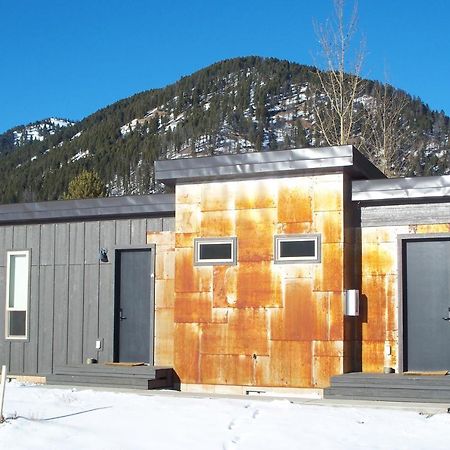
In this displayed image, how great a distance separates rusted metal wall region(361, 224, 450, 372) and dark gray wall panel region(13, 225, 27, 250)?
697 cm

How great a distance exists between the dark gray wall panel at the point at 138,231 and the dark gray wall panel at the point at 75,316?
1.28 m

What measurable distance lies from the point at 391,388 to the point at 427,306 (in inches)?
69.0

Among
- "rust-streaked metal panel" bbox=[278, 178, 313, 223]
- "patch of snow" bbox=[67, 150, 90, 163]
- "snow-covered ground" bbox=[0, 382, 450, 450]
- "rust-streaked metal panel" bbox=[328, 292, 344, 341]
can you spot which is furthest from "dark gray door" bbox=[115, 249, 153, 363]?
"patch of snow" bbox=[67, 150, 90, 163]

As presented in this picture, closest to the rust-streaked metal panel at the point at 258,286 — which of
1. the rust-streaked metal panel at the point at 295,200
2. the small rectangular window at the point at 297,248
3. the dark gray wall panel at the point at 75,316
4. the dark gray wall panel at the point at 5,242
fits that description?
the small rectangular window at the point at 297,248

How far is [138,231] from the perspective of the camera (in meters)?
15.3

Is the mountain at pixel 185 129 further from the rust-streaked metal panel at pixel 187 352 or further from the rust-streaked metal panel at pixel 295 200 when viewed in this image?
the rust-streaked metal panel at pixel 187 352

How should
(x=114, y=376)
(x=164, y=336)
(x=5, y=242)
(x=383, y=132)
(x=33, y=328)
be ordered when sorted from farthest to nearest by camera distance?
(x=383, y=132) → (x=5, y=242) → (x=33, y=328) → (x=164, y=336) → (x=114, y=376)

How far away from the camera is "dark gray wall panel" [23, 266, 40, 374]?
16078mm

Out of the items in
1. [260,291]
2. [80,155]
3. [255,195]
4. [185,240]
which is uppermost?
[80,155]

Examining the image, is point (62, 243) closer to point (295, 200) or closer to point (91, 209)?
point (91, 209)

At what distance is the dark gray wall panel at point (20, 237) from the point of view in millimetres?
16469

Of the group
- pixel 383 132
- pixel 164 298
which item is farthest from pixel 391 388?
pixel 383 132

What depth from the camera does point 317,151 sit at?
42.4 ft

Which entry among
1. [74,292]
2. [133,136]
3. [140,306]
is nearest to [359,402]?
[140,306]
